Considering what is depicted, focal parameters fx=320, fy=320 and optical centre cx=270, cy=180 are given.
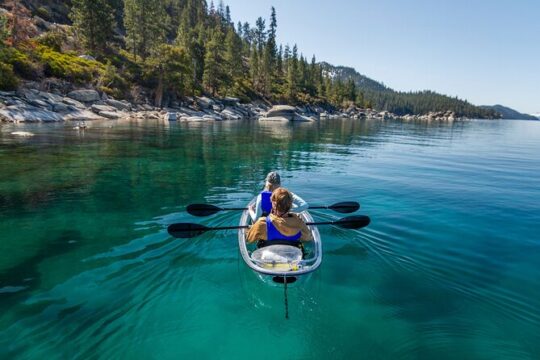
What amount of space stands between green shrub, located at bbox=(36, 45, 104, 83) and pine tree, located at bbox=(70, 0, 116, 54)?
8919mm

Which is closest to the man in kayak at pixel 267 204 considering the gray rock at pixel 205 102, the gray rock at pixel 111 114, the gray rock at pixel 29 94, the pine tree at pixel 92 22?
the gray rock at pixel 29 94

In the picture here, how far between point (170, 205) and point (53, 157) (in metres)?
12.4

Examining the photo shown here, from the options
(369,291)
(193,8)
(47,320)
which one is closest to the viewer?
(47,320)

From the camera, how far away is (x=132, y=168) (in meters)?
18.2

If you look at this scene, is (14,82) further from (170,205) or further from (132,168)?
(170,205)

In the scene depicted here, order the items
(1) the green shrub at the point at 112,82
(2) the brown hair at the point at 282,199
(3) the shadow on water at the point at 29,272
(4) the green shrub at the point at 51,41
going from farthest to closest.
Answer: (4) the green shrub at the point at 51,41 < (1) the green shrub at the point at 112,82 < (2) the brown hair at the point at 282,199 < (3) the shadow on water at the point at 29,272

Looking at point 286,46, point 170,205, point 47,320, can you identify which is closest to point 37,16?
point 170,205

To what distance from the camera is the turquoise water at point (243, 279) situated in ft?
17.4

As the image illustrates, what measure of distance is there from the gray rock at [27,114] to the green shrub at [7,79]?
148 inches

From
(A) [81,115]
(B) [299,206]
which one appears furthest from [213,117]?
(B) [299,206]

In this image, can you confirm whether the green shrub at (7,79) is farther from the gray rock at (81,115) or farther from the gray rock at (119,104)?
the gray rock at (119,104)

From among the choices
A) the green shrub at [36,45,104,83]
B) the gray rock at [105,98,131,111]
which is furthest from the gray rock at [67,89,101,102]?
the green shrub at [36,45,104,83]

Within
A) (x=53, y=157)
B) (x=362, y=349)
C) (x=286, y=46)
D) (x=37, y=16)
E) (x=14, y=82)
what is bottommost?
(x=362, y=349)

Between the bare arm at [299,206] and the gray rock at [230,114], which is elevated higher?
the gray rock at [230,114]
